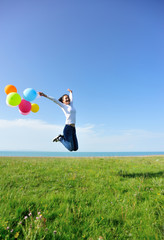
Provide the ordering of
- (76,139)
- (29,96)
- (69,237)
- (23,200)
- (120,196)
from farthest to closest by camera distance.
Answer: (76,139), (29,96), (120,196), (23,200), (69,237)

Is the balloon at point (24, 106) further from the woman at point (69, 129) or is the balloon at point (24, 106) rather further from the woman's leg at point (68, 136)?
the woman's leg at point (68, 136)

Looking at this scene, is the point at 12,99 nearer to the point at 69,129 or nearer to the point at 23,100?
the point at 23,100

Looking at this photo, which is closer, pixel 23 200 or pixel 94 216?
pixel 94 216

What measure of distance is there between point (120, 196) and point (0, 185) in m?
3.73

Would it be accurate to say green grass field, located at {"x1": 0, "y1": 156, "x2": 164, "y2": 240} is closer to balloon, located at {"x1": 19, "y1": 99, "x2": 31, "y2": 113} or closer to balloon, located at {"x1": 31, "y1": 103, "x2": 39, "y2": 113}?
balloon, located at {"x1": 19, "y1": 99, "x2": 31, "y2": 113}

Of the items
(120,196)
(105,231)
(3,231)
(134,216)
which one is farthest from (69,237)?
(120,196)

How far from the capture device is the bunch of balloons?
6.21 meters

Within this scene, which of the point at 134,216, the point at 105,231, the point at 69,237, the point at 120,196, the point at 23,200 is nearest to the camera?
the point at 69,237

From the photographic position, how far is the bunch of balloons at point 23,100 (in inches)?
245

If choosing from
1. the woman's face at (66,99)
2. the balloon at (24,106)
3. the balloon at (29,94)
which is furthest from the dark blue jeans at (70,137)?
the balloon at (24,106)

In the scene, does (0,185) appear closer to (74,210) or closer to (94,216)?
(74,210)

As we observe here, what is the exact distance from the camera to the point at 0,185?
4320 millimetres

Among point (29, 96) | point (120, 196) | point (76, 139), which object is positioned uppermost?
point (29, 96)

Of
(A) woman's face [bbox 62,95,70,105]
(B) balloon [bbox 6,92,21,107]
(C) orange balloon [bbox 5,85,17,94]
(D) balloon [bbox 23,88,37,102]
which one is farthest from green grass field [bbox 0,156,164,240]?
(C) orange balloon [bbox 5,85,17,94]
